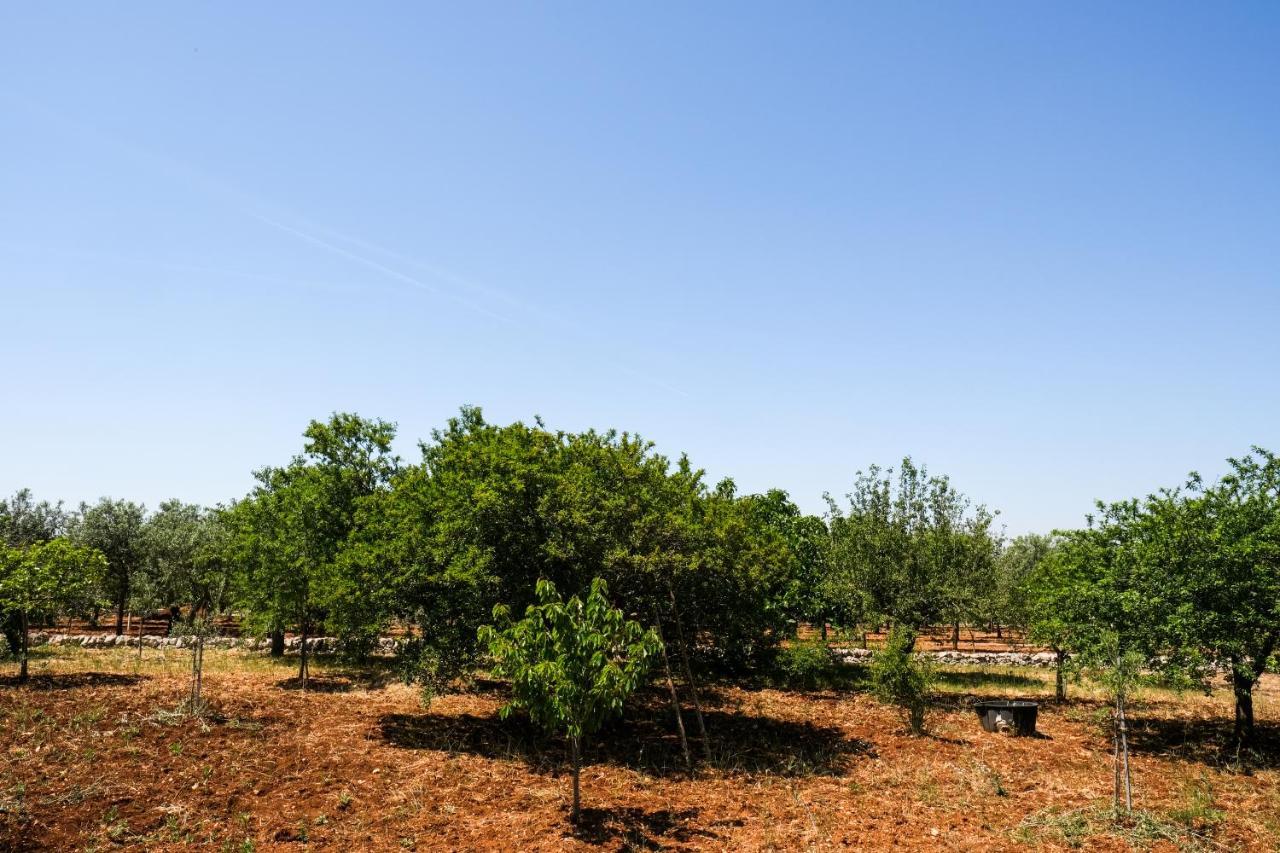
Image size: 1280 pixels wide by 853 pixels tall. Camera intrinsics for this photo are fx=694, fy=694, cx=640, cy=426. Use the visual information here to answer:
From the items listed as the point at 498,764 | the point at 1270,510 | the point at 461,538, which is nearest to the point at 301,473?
the point at 461,538

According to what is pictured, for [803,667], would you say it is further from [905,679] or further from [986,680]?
[986,680]

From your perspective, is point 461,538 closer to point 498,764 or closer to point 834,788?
point 498,764

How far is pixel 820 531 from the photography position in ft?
144

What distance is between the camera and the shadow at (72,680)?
23.3 metres

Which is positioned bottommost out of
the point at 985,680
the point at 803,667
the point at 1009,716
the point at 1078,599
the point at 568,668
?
the point at 985,680

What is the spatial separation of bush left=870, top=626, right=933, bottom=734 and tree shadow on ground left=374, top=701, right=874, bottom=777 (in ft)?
7.10

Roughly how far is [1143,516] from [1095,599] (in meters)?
2.98

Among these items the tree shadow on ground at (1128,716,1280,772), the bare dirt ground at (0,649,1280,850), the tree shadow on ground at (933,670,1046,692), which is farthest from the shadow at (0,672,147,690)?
the tree shadow on ground at (1128,716,1280,772)

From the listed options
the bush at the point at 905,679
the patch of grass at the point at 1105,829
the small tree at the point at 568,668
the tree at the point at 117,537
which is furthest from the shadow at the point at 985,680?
the tree at the point at 117,537

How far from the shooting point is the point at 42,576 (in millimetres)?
24016

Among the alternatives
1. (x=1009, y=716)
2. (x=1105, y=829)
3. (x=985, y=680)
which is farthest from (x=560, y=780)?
(x=985, y=680)

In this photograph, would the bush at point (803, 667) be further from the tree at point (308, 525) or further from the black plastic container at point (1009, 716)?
the tree at point (308, 525)

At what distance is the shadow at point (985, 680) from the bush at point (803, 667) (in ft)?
16.3

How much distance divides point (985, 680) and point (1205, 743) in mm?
13169
